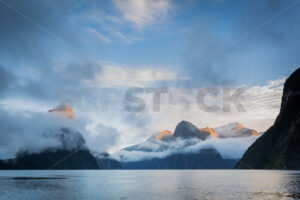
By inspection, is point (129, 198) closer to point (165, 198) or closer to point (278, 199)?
point (165, 198)

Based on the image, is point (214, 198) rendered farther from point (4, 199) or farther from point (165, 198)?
point (4, 199)

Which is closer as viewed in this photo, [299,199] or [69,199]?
[299,199]

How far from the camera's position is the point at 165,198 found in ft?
176

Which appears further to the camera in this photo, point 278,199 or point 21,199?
point 21,199

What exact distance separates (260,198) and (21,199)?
4493 centimetres

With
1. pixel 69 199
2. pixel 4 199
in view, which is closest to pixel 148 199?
pixel 69 199

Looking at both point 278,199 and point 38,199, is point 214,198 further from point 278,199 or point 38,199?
point 38,199

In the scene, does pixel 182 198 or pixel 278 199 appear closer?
pixel 278 199

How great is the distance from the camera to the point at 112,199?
52656 millimetres

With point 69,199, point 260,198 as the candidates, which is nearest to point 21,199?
point 69,199

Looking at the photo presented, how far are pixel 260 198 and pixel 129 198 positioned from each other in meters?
24.8

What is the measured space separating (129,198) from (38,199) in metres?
17.4

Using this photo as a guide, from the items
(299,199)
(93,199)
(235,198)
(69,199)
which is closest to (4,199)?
(69,199)

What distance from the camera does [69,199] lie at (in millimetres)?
53000
